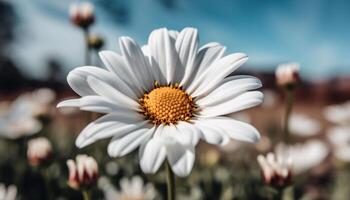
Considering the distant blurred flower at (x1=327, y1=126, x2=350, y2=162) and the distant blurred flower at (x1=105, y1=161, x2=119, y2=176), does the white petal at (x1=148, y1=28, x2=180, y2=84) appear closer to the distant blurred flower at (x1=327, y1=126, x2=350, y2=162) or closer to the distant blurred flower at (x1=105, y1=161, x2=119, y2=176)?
the distant blurred flower at (x1=105, y1=161, x2=119, y2=176)

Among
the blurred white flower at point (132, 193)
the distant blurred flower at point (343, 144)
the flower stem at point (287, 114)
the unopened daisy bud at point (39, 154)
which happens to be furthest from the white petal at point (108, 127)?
the distant blurred flower at point (343, 144)

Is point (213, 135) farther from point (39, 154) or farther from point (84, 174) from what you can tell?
point (39, 154)

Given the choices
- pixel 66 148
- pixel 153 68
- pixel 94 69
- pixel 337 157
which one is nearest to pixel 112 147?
pixel 94 69

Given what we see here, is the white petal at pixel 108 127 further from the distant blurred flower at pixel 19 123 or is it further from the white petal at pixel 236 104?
the distant blurred flower at pixel 19 123

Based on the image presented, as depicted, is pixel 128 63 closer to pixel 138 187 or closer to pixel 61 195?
pixel 138 187

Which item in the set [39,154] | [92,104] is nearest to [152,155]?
[92,104]

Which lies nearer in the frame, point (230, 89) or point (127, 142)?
point (127, 142)
